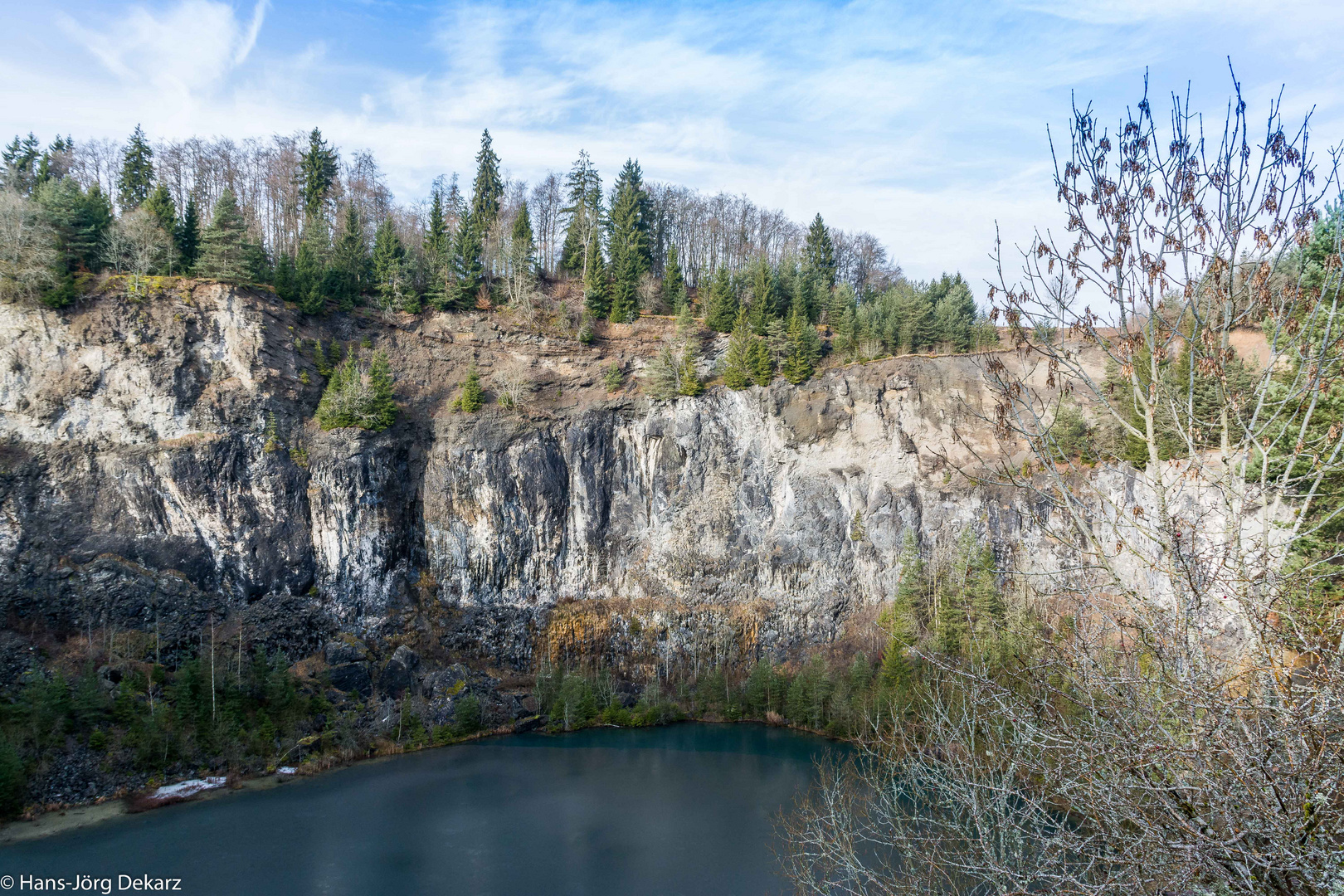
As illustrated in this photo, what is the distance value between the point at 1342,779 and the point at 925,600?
104ft

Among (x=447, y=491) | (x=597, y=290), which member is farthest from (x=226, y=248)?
(x=597, y=290)

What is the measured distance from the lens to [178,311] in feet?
115

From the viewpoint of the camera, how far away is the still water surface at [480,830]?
1892cm

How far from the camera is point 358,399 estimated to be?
36.2 m

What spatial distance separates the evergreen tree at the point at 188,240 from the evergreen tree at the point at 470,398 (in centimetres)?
1513

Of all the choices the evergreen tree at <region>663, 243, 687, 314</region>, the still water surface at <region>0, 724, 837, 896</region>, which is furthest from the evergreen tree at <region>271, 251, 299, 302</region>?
the still water surface at <region>0, 724, 837, 896</region>

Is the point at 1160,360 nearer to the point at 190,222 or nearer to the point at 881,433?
the point at 881,433

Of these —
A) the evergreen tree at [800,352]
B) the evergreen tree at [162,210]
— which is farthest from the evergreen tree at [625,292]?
the evergreen tree at [162,210]

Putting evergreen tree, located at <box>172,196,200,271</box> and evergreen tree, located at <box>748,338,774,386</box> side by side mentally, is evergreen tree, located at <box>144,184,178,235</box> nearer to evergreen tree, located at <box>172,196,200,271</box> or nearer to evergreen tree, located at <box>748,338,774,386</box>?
evergreen tree, located at <box>172,196,200,271</box>

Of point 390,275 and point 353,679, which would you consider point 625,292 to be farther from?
A: point 353,679

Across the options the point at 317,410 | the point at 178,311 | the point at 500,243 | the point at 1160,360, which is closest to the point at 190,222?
the point at 178,311

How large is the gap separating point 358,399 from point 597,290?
641 inches

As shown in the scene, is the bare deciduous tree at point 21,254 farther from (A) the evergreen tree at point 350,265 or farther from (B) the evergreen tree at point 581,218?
(B) the evergreen tree at point 581,218

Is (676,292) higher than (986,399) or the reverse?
higher
